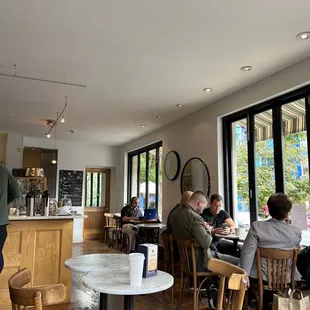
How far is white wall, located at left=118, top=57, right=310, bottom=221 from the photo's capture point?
392 centimetres

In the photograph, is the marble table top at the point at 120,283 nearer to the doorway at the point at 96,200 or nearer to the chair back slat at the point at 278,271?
the chair back slat at the point at 278,271

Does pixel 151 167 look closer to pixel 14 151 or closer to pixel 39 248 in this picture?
pixel 14 151

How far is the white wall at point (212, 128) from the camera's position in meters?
3.92

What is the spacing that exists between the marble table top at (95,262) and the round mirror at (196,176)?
10.9 feet

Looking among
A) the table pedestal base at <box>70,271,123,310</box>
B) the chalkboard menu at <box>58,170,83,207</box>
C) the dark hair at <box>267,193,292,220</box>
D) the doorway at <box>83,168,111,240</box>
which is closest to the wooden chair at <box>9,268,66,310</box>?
the dark hair at <box>267,193,292,220</box>

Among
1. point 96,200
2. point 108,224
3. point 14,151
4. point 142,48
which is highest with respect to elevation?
point 142,48

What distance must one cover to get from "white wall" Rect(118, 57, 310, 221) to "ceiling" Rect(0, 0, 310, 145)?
0.46 feet

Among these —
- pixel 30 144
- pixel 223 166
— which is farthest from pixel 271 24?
pixel 30 144

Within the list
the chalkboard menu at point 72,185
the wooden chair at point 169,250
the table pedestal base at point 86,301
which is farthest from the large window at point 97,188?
the wooden chair at point 169,250

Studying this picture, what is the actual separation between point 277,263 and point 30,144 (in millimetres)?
7514

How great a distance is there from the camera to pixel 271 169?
14.0 feet

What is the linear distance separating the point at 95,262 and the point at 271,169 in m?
2.96

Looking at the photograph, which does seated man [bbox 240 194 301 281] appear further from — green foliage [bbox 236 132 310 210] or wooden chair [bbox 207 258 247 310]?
green foliage [bbox 236 132 310 210]

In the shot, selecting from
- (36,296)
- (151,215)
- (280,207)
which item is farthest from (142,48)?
(151,215)
